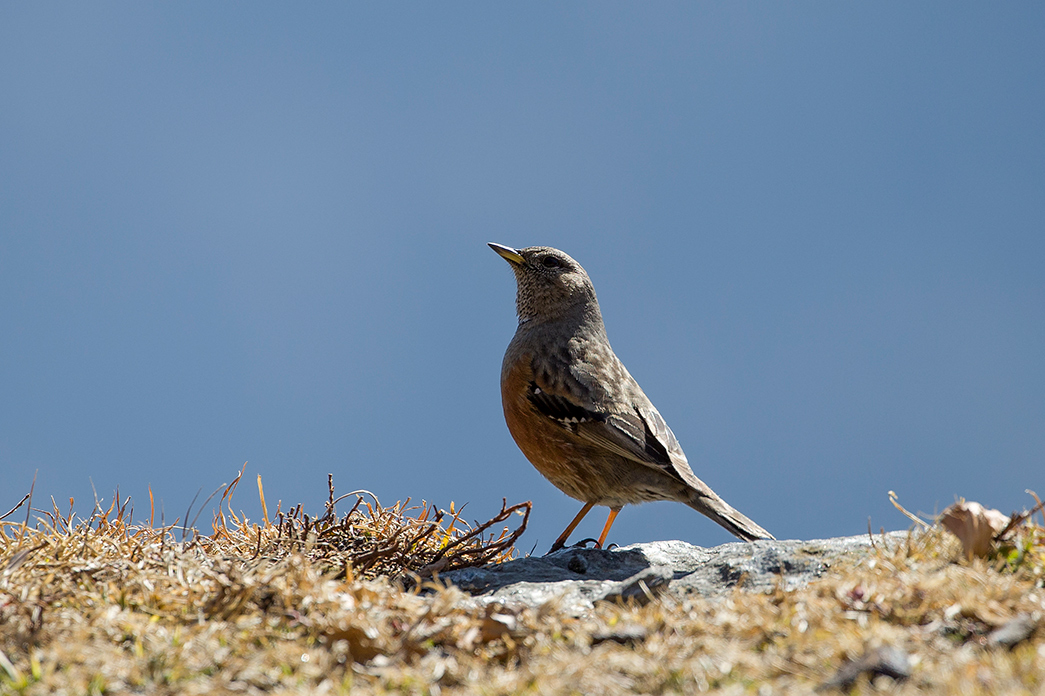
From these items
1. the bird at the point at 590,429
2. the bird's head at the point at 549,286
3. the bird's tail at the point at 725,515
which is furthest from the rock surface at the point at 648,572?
the bird's head at the point at 549,286

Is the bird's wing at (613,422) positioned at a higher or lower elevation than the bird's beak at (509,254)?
lower

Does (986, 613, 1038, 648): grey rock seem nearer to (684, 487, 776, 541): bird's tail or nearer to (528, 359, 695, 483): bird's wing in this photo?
(684, 487, 776, 541): bird's tail

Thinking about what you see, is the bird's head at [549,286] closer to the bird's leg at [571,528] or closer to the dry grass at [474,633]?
the bird's leg at [571,528]

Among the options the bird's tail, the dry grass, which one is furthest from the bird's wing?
the dry grass

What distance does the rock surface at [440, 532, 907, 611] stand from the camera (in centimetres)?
362

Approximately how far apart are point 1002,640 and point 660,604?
113 centimetres

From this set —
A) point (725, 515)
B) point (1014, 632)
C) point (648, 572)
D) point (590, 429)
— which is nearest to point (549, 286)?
point (590, 429)

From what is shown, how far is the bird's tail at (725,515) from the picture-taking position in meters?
5.45

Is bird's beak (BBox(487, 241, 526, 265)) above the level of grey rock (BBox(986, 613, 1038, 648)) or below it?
above

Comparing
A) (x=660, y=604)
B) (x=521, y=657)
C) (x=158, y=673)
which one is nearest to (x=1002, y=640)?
(x=660, y=604)

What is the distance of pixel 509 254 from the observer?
748cm

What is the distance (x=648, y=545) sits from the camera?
5.37 m

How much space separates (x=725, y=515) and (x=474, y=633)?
122 inches

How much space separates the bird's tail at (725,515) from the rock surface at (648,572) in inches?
16.2
